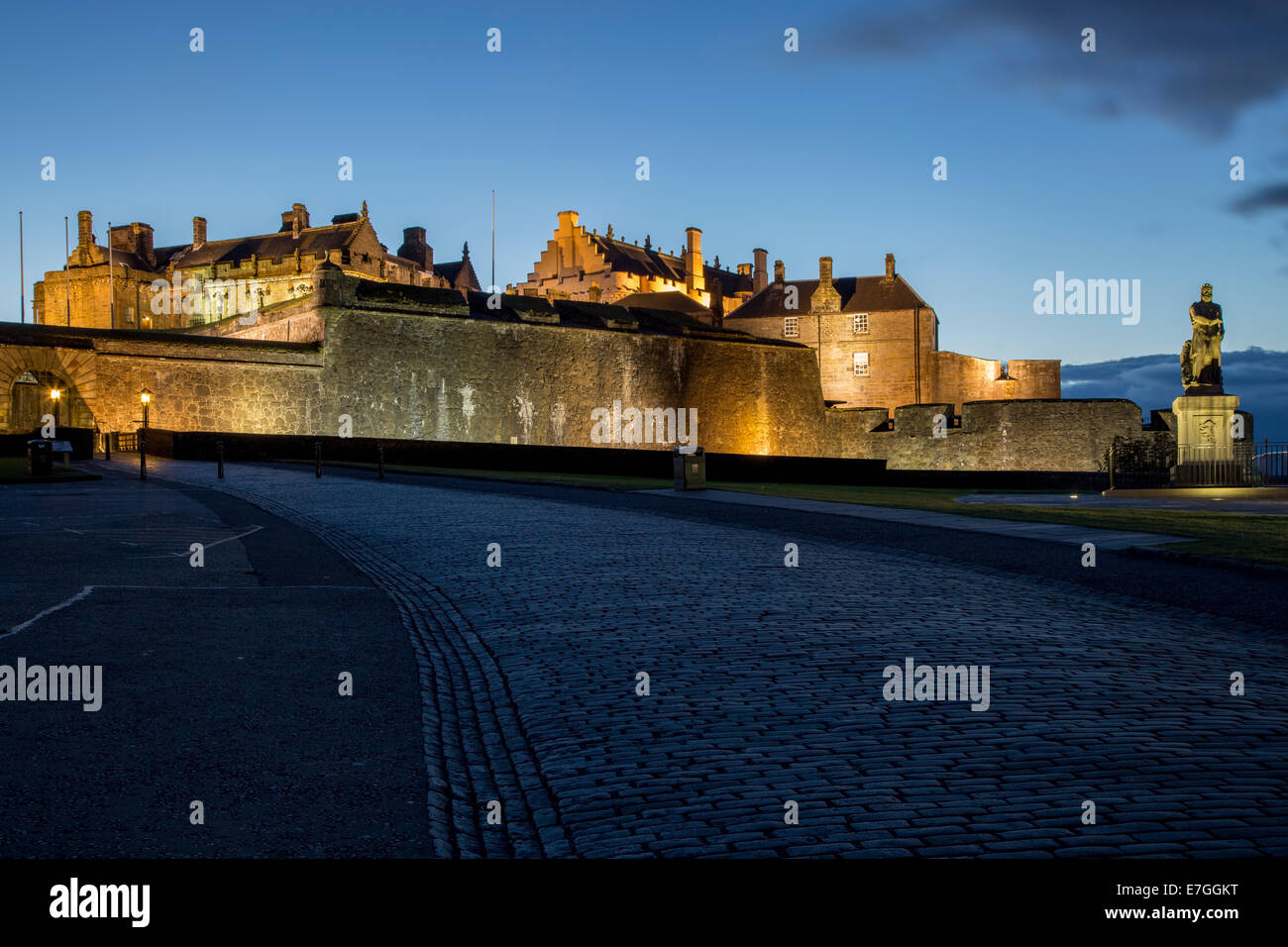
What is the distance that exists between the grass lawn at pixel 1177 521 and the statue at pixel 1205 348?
8752 millimetres

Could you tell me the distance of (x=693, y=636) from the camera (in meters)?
7.73

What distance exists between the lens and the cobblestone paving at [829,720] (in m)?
3.93

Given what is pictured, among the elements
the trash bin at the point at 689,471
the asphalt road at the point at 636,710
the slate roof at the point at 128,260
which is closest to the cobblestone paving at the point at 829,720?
the asphalt road at the point at 636,710

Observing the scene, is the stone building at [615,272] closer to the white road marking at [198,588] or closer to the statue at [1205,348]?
the statue at [1205,348]

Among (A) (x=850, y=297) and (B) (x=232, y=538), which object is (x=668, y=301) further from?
(B) (x=232, y=538)

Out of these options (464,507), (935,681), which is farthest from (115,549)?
(935,681)

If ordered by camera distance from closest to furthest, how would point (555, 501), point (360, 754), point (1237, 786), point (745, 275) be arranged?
point (1237, 786) < point (360, 754) < point (555, 501) < point (745, 275)

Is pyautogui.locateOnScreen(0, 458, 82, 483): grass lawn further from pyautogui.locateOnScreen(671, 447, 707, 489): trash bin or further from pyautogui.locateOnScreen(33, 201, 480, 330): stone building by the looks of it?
pyautogui.locateOnScreen(33, 201, 480, 330): stone building

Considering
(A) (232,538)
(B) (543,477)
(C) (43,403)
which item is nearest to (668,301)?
(C) (43,403)

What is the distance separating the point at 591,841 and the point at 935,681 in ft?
10.0

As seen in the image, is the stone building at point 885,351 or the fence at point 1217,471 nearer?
the fence at point 1217,471

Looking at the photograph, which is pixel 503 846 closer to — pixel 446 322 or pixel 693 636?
pixel 693 636

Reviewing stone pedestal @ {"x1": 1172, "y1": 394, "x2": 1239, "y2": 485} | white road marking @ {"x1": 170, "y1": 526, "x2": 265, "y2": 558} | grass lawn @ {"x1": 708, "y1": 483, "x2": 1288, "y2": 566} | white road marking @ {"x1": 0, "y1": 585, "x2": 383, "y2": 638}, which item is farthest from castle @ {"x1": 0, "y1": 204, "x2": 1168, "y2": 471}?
white road marking @ {"x1": 0, "y1": 585, "x2": 383, "y2": 638}

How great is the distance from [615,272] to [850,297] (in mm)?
27033
